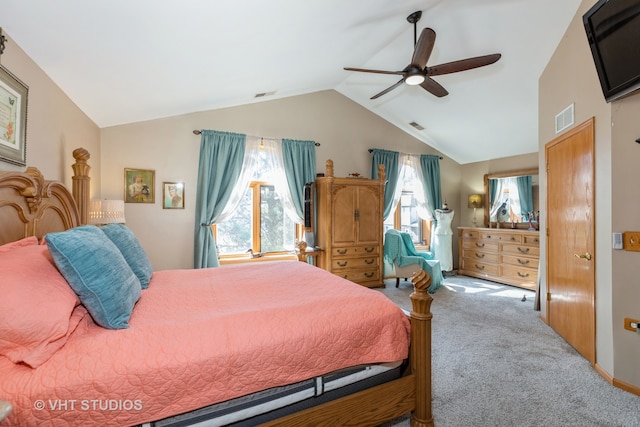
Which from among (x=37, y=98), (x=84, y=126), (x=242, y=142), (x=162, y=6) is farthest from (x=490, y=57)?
(x=84, y=126)

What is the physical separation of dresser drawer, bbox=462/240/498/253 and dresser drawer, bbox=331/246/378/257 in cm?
218

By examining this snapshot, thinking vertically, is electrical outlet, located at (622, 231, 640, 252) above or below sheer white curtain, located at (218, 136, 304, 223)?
below

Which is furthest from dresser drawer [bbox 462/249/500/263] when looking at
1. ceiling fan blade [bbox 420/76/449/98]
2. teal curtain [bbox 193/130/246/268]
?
teal curtain [bbox 193/130/246/268]

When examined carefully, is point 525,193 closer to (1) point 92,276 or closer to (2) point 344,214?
(2) point 344,214

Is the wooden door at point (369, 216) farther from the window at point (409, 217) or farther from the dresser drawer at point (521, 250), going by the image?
the dresser drawer at point (521, 250)

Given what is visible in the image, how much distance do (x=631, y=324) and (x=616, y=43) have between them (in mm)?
1904

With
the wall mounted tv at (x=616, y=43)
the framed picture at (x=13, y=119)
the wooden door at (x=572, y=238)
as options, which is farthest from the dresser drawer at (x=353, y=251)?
the framed picture at (x=13, y=119)

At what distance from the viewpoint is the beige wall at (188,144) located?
11.5 ft

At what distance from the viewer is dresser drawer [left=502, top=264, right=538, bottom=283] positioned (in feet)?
14.7

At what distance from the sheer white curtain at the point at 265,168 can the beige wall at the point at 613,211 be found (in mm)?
3299

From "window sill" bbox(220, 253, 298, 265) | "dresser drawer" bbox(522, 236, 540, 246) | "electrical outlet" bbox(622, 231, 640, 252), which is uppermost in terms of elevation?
"electrical outlet" bbox(622, 231, 640, 252)

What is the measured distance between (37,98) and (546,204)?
4663mm

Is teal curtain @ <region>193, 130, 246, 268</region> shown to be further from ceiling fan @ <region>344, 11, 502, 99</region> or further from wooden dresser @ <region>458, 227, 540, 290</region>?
wooden dresser @ <region>458, 227, 540, 290</region>

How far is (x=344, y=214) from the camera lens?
169 inches
